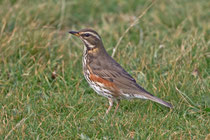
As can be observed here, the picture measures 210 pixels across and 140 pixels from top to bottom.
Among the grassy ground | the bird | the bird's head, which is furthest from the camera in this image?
the bird's head

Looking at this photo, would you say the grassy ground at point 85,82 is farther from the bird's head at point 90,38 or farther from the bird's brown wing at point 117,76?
the bird's head at point 90,38

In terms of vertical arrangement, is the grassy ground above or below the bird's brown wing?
below

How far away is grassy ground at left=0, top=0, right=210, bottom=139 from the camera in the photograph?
613 centimetres

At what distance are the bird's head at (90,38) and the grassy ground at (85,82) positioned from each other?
0.72 metres

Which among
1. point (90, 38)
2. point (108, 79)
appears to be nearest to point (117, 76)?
point (108, 79)

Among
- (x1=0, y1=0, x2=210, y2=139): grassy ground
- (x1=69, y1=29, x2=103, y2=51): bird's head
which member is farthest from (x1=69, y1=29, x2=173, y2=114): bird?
(x1=0, y1=0, x2=210, y2=139): grassy ground

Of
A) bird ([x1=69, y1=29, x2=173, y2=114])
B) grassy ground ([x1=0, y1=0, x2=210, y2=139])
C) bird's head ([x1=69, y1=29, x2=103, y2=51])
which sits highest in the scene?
bird's head ([x1=69, y1=29, x2=103, y2=51])

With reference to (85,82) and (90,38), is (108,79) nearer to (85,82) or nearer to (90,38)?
(90,38)

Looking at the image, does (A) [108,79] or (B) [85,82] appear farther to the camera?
(B) [85,82]

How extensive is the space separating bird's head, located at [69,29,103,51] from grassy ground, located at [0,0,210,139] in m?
0.72

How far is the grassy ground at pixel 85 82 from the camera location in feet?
20.1

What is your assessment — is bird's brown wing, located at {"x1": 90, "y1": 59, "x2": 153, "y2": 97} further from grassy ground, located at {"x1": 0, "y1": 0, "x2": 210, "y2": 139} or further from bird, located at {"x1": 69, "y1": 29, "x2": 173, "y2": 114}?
grassy ground, located at {"x1": 0, "y1": 0, "x2": 210, "y2": 139}

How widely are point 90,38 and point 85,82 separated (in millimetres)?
948

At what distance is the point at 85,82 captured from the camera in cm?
795
